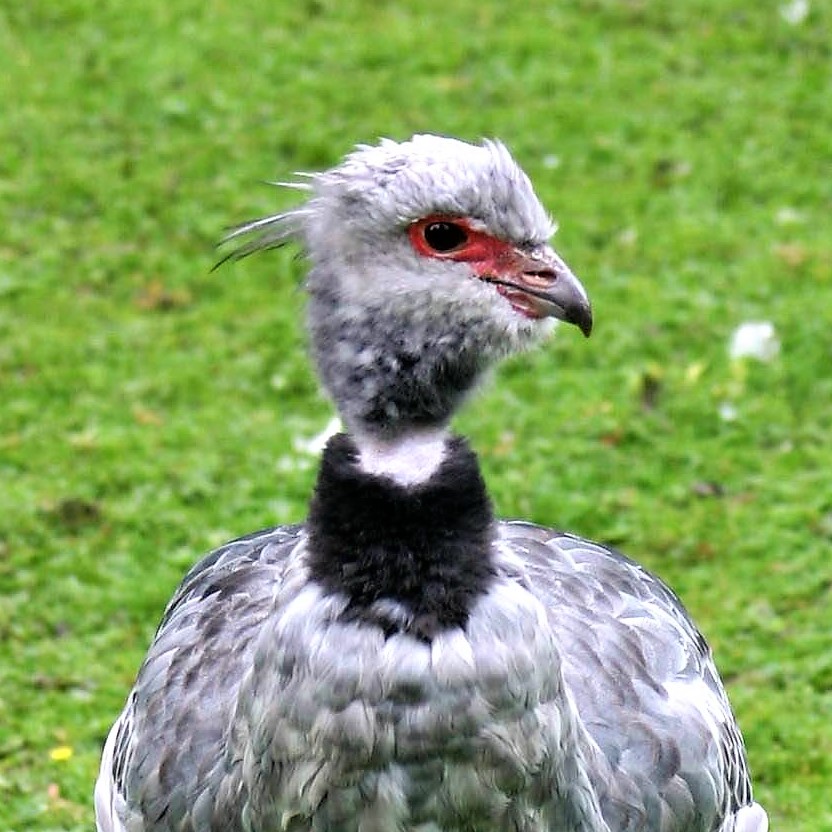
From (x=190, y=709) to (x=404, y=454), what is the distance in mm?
881

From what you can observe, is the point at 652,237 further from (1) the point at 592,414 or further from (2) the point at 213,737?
(2) the point at 213,737

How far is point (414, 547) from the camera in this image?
255 cm

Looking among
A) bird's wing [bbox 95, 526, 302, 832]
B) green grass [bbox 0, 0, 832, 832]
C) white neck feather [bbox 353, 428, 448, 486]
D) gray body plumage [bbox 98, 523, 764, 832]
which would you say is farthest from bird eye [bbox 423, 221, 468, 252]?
green grass [bbox 0, 0, 832, 832]

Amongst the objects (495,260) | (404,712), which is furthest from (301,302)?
(404,712)

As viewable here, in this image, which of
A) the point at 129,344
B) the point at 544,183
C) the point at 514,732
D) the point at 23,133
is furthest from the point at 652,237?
the point at 514,732

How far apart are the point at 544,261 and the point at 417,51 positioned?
5.60m

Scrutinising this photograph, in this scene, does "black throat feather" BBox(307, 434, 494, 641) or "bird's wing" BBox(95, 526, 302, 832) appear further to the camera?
"bird's wing" BBox(95, 526, 302, 832)

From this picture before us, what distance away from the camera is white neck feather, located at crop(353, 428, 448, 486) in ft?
8.43

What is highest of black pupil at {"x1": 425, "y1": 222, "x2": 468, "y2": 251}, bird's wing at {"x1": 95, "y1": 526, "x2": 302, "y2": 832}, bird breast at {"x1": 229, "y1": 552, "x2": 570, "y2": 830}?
black pupil at {"x1": 425, "y1": 222, "x2": 468, "y2": 251}

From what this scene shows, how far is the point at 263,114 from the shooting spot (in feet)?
24.9

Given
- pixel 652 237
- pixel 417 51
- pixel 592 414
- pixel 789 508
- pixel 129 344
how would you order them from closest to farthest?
pixel 789 508
pixel 592 414
pixel 129 344
pixel 652 237
pixel 417 51

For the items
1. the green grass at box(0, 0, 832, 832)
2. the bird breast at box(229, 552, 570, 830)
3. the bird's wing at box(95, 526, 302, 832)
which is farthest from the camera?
the green grass at box(0, 0, 832, 832)

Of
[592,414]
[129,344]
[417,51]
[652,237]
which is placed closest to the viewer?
[592,414]

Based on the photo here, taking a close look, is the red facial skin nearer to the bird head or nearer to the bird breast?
the bird head
